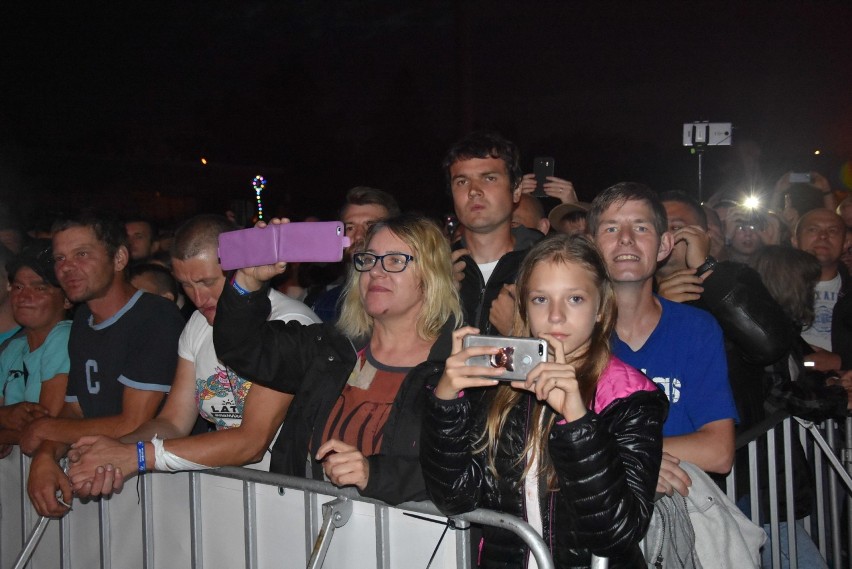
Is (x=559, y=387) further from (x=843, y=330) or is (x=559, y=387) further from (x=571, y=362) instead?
(x=843, y=330)

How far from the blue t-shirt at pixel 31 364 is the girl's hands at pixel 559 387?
131 inches

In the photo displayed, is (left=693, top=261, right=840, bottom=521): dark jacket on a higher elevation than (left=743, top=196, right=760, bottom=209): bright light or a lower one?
lower

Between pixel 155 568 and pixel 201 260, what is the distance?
1.44 m

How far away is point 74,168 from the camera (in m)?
28.8

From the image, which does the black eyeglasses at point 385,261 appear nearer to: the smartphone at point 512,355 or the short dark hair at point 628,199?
the short dark hair at point 628,199

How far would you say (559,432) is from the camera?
79.1 inches

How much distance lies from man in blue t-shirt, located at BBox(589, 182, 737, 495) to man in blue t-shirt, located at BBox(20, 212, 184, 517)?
2304 millimetres

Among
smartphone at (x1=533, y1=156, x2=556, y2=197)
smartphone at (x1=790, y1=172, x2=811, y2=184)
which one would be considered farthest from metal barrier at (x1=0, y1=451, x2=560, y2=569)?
smartphone at (x1=790, y1=172, x2=811, y2=184)

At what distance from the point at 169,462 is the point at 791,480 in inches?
112

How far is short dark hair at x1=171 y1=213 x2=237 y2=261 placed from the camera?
366 cm

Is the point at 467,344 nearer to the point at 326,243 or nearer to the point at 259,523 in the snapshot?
the point at 326,243

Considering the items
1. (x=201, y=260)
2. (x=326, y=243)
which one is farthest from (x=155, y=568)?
(x=326, y=243)

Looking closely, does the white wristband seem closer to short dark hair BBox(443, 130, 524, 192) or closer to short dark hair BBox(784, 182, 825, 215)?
short dark hair BBox(443, 130, 524, 192)

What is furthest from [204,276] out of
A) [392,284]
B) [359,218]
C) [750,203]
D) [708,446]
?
[750,203]
